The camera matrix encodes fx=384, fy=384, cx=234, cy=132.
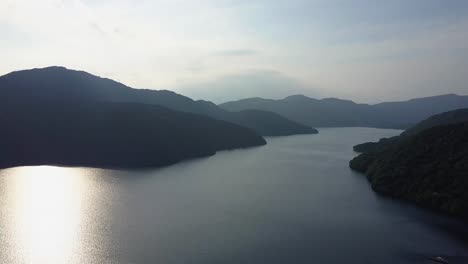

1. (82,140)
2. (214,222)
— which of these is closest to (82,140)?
(82,140)

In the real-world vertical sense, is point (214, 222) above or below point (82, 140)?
below

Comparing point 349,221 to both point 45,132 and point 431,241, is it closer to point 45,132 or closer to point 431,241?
point 431,241

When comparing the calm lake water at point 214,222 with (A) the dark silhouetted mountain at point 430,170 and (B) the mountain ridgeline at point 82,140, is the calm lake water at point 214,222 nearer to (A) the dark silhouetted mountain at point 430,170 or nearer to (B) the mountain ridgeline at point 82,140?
(A) the dark silhouetted mountain at point 430,170

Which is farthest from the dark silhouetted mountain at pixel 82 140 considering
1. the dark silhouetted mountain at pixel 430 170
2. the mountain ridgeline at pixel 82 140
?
the dark silhouetted mountain at pixel 430 170

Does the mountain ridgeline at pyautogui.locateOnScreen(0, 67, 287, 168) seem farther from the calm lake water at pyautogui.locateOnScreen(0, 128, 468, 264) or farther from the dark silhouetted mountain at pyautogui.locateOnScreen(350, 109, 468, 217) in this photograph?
the dark silhouetted mountain at pyautogui.locateOnScreen(350, 109, 468, 217)

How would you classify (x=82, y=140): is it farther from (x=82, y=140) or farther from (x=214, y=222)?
(x=214, y=222)

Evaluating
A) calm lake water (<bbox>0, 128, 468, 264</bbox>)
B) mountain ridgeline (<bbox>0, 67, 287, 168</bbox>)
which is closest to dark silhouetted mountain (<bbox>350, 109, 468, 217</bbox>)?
calm lake water (<bbox>0, 128, 468, 264</bbox>)

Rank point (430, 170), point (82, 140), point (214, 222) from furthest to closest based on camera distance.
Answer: point (82, 140), point (430, 170), point (214, 222)
